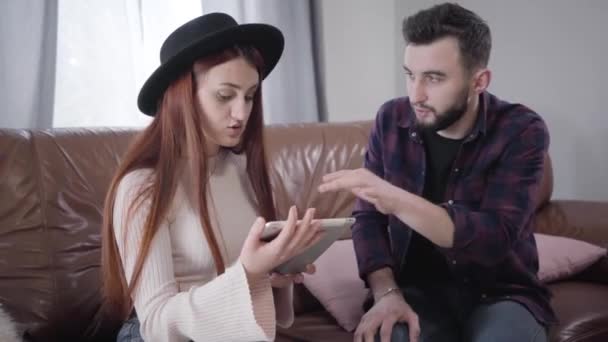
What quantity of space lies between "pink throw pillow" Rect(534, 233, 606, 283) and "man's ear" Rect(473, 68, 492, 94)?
679 millimetres

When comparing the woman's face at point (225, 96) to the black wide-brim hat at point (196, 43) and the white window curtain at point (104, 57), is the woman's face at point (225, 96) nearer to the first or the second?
the black wide-brim hat at point (196, 43)

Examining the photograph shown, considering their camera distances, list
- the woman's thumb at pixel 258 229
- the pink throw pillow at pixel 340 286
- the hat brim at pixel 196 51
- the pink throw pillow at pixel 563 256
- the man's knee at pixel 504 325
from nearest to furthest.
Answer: the woman's thumb at pixel 258 229
the hat brim at pixel 196 51
the man's knee at pixel 504 325
the pink throw pillow at pixel 340 286
the pink throw pillow at pixel 563 256

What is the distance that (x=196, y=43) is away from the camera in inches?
48.4

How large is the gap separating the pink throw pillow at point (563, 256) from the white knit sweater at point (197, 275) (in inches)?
38.3

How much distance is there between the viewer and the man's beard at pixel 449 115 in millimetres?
1516

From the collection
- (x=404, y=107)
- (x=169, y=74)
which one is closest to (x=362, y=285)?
(x=404, y=107)

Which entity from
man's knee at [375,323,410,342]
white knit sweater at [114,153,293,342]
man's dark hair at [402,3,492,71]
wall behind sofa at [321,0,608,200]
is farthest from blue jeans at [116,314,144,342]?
wall behind sofa at [321,0,608,200]

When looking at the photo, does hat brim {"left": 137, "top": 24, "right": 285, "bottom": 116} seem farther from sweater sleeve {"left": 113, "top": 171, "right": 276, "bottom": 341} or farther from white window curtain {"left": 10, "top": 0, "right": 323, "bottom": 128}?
white window curtain {"left": 10, "top": 0, "right": 323, "bottom": 128}

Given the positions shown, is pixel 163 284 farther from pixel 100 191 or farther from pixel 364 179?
pixel 100 191

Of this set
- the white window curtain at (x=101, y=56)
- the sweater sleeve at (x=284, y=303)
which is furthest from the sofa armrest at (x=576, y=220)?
the sweater sleeve at (x=284, y=303)

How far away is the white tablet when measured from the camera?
3.49 feet

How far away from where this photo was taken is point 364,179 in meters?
1.26

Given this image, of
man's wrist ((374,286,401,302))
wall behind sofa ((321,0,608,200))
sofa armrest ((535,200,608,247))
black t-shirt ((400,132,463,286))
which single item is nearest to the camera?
man's wrist ((374,286,401,302))

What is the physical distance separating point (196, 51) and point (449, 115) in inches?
24.9
